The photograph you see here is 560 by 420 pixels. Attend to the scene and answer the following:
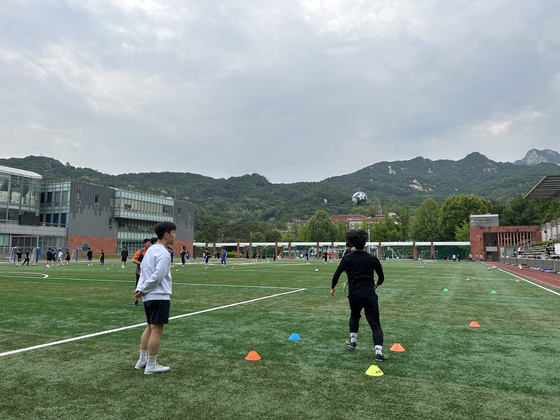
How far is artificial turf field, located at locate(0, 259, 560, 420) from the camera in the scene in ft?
13.0

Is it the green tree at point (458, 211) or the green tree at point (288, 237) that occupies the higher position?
the green tree at point (458, 211)

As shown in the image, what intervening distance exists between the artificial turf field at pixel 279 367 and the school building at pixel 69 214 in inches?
2347

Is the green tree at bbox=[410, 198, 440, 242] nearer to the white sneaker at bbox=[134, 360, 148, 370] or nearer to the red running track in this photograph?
the red running track

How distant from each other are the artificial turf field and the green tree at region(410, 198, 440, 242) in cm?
9179

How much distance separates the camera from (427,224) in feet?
319

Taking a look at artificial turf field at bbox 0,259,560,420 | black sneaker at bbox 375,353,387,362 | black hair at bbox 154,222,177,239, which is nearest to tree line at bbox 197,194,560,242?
artificial turf field at bbox 0,259,560,420

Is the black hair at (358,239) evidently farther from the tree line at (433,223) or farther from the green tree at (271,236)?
the green tree at (271,236)

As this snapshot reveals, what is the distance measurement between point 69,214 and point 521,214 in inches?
3602

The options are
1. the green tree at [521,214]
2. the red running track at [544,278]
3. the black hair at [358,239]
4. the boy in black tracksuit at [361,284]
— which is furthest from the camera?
the green tree at [521,214]

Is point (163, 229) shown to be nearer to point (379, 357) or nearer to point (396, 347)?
point (379, 357)

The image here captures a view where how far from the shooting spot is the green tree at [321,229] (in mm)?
120688

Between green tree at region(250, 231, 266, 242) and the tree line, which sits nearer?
the tree line

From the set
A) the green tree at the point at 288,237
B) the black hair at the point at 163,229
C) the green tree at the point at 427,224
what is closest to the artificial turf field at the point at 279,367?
the black hair at the point at 163,229

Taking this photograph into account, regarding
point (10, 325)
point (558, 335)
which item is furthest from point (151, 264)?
point (558, 335)
